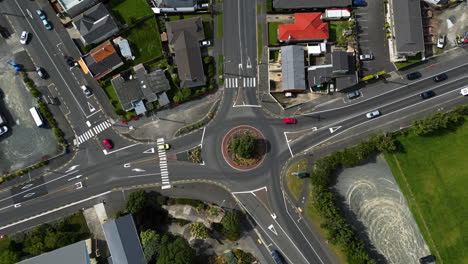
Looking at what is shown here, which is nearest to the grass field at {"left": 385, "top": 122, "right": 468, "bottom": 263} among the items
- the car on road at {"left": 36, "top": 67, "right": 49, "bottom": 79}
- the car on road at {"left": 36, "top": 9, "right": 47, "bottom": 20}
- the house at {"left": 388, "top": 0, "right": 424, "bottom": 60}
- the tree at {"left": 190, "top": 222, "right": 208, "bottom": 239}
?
the house at {"left": 388, "top": 0, "right": 424, "bottom": 60}

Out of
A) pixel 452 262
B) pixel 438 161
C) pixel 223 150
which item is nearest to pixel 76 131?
pixel 223 150

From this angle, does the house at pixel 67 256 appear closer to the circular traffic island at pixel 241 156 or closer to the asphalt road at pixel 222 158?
the asphalt road at pixel 222 158

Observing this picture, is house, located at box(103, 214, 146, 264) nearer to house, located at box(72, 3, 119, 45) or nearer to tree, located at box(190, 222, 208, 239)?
tree, located at box(190, 222, 208, 239)

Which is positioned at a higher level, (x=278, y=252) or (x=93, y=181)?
(x=93, y=181)

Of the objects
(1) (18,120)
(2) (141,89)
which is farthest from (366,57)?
(1) (18,120)

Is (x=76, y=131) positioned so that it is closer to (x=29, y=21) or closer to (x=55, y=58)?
(x=55, y=58)

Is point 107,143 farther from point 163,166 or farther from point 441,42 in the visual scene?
point 441,42
